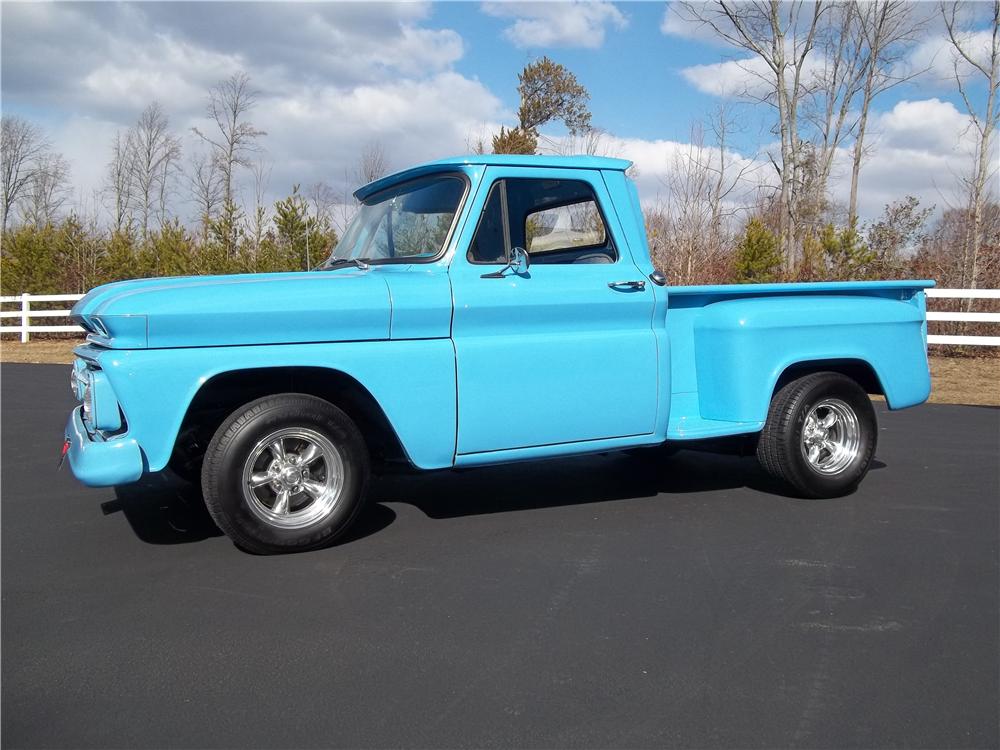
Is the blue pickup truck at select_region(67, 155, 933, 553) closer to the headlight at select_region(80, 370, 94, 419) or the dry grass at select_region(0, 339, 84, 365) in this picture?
the headlight at select_region(80, 370, 94, 419)

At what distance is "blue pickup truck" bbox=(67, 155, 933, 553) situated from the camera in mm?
4047

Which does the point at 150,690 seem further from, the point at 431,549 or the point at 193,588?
the point at 431,549

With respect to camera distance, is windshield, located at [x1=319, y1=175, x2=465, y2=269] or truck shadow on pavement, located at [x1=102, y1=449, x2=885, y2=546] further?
truck shadow on pavement, located at [x1=102, y1=449, x2=885, y2=546]

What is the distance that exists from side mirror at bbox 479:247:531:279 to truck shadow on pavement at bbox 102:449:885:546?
48.2 inches

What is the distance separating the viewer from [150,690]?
9.48 feet

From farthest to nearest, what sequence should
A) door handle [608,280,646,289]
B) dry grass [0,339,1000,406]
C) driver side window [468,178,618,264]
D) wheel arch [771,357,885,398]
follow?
dry grass [0,339,1000,406] → wheel arch [771,357,885,398] → door handle [608,280,646,289] → driver side window [468,178,618,264]

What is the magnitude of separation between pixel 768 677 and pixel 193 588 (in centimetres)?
250

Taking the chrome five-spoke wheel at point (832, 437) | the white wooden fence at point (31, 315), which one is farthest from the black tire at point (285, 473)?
the white wooden fence at point (31, 315)

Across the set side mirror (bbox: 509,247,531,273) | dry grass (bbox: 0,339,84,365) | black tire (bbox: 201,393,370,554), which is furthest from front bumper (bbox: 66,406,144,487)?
dry grass (bbox: 0,339,84,365)

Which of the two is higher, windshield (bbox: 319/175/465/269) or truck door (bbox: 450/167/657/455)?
windshield (bbox: 319/175/465/269)

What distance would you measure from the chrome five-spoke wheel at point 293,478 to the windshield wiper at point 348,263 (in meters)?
1.17

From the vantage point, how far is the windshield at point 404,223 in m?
4.82

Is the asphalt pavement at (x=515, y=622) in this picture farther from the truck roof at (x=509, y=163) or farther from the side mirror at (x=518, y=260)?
the truck roof at (x=509, y=163)

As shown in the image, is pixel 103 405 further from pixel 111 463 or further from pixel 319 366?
pixel 319 366
